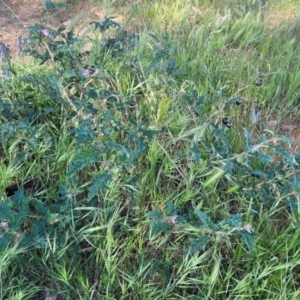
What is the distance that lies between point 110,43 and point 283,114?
0.89m

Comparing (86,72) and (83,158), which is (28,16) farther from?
(83,158)

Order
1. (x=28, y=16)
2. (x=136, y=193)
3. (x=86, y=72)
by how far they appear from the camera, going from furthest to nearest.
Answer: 1. (x=28, y=16)
2. (x=86, y=72)
3. (x=136, y=193)

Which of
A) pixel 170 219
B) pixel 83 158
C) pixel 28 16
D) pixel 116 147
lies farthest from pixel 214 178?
pixel 28 16

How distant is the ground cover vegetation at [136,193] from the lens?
142cm

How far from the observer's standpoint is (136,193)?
1.61 metres

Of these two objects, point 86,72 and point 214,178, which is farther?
point 86,72

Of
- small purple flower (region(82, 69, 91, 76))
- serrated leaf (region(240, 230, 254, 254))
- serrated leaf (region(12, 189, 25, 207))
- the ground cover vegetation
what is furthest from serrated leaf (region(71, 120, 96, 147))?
serrated leaf (region(240, 230, 254, 254))

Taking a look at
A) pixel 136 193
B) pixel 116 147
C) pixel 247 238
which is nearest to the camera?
pixel 247 238

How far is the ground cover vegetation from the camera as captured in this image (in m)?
1.42

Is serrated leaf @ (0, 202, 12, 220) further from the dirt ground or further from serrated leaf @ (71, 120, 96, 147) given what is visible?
the dirt ground

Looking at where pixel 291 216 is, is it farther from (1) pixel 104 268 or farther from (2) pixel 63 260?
(2) pixel 63 260

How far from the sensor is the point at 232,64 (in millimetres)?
2314

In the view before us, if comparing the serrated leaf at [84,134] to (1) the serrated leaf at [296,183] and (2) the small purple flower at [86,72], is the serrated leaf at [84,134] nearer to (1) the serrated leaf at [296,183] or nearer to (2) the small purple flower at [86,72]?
(2) the small purple flower at [86,72]

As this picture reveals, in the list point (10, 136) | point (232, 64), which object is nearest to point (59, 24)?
point (232, 64)
